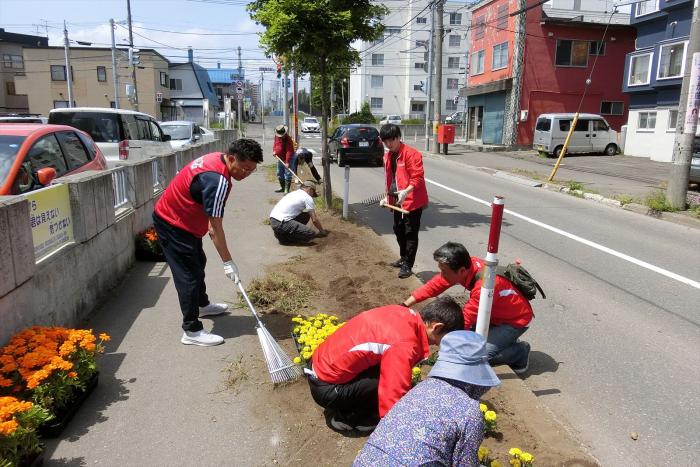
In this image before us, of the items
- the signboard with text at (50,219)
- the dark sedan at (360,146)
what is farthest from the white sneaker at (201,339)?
the dark sedan at (360,146)

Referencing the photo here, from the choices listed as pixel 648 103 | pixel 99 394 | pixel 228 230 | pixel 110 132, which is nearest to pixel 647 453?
pixel 99 394

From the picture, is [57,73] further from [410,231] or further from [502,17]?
[410,231]

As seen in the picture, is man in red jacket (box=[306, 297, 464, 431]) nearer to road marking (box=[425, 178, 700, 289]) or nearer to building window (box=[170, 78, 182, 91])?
road marking (box=[425, 178, 700, 289])

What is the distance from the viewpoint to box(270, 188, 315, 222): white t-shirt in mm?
8016

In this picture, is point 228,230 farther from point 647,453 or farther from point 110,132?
point 647,453

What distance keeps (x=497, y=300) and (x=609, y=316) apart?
2100 mm

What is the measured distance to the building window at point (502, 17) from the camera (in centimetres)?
3098

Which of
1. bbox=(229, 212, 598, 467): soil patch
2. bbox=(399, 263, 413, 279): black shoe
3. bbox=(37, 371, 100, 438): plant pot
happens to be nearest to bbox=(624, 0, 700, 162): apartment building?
bbox=(399, 263, 413, 279): black shoe

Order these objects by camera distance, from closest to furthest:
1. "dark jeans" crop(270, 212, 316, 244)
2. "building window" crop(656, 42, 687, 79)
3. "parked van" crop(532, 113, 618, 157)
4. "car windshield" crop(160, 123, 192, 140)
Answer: "dark jeans" crop(270, 212, 316, 244), "car windshield" crop(160, 123, 192, 140), "building window" crop(656, 42, 687, 79), "parked van" crop(532, 113, 618, 157)

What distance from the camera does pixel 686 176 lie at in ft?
35.7

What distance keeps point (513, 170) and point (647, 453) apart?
55.2 ft

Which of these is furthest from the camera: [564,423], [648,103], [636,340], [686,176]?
[648,103]

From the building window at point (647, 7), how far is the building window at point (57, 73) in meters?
44.2

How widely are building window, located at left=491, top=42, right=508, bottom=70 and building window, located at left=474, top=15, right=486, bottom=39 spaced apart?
2.31 meters
